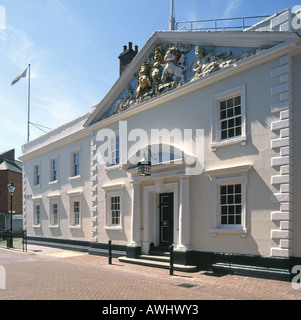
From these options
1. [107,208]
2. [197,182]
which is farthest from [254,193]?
[107,208]

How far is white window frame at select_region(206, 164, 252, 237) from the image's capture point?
35.4ft

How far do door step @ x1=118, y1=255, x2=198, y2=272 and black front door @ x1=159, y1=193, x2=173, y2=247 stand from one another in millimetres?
807

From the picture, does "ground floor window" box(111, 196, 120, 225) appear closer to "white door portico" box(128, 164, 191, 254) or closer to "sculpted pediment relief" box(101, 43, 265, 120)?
"white door portico" box(128, 164, 191, 254)

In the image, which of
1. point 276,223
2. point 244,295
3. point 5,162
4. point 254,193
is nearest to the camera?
point 244,295

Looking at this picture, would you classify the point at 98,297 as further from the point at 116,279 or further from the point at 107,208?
the point at 107,208

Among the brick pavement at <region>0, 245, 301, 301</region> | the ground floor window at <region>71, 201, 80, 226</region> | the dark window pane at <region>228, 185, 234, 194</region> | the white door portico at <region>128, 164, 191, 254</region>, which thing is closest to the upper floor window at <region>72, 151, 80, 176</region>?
the ground floor window at <region>71, 201, 80, 226</region>

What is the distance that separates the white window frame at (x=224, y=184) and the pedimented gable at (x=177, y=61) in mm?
3551

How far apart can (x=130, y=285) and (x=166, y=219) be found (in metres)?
4.85

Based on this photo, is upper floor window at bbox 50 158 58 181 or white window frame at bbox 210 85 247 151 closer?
white window frame at bbox 210 85 247 151

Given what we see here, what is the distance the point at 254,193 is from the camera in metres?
10.6

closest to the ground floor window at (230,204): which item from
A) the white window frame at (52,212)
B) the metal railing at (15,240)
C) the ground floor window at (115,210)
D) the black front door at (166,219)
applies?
the black front door at (166,219)

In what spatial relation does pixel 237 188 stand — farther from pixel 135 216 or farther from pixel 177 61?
pixel 177 61

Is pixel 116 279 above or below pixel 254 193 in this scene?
below

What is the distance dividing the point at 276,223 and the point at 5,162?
3800 centimetres
